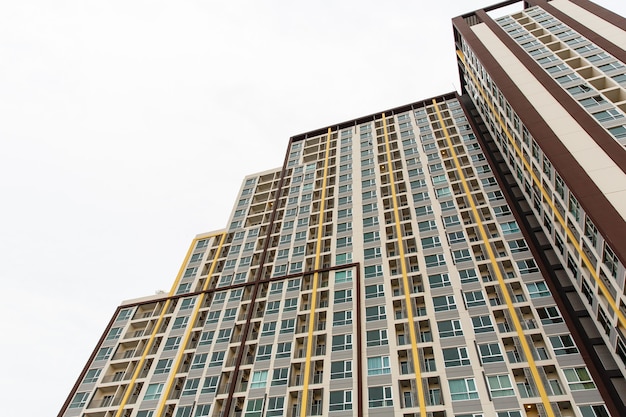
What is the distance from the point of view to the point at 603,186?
29.8 meters

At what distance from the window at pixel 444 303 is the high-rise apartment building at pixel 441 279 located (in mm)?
147

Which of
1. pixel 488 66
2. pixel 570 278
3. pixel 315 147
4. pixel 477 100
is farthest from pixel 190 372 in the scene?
pixel 477 100

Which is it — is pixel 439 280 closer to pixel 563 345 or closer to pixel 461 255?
pixel 461 255

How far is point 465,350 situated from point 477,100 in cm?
4519

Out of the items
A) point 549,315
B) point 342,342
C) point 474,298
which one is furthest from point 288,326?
point 549,315

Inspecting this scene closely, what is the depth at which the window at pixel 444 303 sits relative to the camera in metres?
38.4

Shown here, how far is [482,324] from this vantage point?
36125 mm

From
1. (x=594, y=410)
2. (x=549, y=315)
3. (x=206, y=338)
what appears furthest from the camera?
(x=206, y=338)

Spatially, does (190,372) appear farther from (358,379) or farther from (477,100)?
(477,100)

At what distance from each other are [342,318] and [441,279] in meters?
11.1

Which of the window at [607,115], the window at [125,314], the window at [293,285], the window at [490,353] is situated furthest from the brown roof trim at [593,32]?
the window at [125,314]

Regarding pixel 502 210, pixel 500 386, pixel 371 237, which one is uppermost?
pixel 502 210

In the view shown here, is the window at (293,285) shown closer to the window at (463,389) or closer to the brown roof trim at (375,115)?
the window at (463,389)

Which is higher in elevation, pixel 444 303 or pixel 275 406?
pixel 444 303
